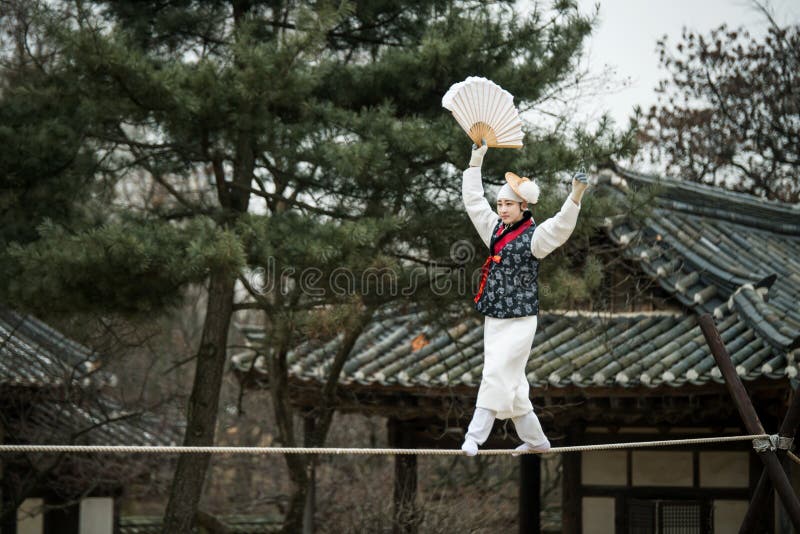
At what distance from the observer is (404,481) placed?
9.92 m

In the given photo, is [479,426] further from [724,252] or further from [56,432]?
[56,432]

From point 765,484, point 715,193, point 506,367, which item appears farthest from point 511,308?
point 715,193

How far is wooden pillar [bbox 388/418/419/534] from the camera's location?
932cm

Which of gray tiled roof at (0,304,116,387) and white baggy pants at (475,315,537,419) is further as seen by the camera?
gray tiled roof at (0,304,116,387)

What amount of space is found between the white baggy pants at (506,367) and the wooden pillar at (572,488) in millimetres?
4477

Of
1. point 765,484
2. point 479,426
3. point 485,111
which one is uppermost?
point 485,111

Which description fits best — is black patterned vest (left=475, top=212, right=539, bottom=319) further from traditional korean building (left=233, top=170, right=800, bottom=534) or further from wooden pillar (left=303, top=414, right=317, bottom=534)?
wooden pillar (left=303, top=414, right=317, bottom=534)

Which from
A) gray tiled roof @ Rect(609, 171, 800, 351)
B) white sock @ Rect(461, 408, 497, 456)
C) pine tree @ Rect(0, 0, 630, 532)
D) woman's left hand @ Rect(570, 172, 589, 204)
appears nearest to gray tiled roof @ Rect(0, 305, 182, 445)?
pine tree @ Rect(0, 0, 630, 532)

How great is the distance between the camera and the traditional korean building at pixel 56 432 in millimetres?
9680

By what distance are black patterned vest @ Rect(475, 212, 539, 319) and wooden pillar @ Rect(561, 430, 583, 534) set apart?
14.9ft

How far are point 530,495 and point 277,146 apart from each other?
168 inches

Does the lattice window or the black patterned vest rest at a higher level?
the black patterned vest

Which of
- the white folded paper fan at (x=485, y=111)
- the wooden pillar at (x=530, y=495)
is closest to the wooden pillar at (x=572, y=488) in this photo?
the wooden pillar at (x=530, y=495)

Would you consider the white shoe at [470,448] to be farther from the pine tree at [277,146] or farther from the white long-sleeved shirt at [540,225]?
the pine tree at [277,146]
